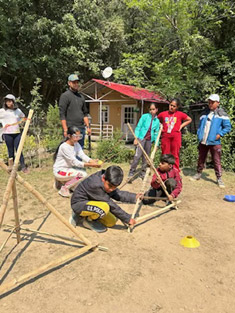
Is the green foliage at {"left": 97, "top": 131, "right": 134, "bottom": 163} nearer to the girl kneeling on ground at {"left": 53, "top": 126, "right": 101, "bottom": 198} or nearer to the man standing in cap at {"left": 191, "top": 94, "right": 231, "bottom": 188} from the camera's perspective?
the man standing in cap at {"left": 191, "top": 94, "right": 231, "bottom": 188}

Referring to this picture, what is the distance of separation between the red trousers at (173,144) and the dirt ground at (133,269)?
175 centimetres

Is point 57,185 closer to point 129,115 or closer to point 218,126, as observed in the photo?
point 218,126

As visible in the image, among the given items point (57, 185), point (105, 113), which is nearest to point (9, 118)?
point (57, 185)

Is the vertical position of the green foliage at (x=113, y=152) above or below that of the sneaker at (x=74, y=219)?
below

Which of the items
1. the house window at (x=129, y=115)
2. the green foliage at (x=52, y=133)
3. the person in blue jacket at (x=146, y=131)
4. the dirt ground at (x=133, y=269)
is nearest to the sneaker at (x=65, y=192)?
the dirt ground at (x=133, y=269)

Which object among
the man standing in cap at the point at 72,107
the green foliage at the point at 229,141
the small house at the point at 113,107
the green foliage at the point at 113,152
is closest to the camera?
the man standing in cap at the point at 72,107

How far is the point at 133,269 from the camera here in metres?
2.48

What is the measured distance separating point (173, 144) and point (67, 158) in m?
2.33

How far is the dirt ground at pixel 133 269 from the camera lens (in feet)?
6.68

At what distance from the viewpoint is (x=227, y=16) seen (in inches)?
304

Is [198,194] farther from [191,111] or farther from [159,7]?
[159,7]

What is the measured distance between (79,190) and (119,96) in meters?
11.8

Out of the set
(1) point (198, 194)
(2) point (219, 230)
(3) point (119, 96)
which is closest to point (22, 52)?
(3) point (119, 96)

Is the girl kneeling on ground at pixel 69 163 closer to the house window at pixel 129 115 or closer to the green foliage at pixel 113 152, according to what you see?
the green foliage at pixel 113 152
